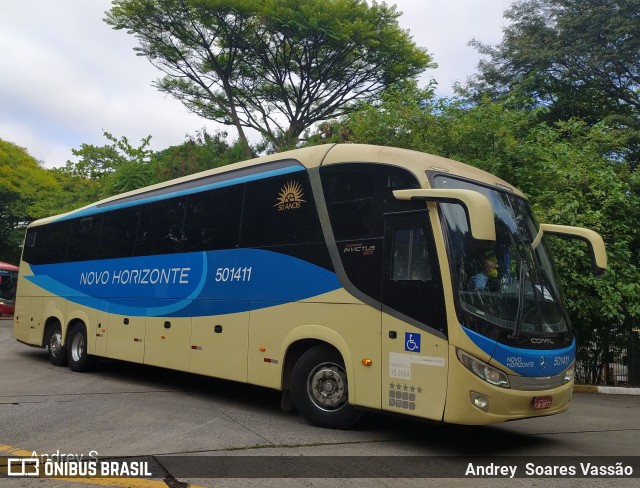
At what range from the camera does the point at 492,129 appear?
41.6ft

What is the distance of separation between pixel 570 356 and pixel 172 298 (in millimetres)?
6229

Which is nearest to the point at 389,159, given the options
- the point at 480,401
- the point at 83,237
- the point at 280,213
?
the point at 280,213

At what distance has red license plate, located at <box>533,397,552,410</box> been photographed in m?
6.25

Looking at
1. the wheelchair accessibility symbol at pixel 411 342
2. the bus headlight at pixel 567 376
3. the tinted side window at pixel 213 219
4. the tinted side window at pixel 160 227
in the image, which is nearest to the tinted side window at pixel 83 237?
the tinted side window at pixel 160 227

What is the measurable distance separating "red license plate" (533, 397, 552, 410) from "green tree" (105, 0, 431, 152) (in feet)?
60.7

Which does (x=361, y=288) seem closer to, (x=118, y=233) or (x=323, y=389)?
(x=323, y=389)

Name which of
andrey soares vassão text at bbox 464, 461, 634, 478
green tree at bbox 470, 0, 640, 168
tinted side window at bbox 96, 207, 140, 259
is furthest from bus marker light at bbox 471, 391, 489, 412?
green tree at bbox 470, 0, 640, 168

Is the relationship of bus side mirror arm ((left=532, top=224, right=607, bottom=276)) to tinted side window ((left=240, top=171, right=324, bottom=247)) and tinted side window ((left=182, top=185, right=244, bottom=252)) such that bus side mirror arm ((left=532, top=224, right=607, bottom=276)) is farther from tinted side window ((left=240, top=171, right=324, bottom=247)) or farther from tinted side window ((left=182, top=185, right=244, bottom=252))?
tinted side window ((left=182, top=185, right=244, bottom=252))

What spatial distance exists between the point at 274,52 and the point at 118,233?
15047 millimetres

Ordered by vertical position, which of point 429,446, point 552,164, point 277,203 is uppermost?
point 552,164

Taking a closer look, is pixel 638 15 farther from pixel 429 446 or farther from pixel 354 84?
pixel 429 446

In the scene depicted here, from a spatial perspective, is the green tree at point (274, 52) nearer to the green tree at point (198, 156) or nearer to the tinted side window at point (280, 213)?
the green tree at point (198, 156)

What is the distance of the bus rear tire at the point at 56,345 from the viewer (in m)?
13.2

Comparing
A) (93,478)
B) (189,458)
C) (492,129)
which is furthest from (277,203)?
(492,129)
